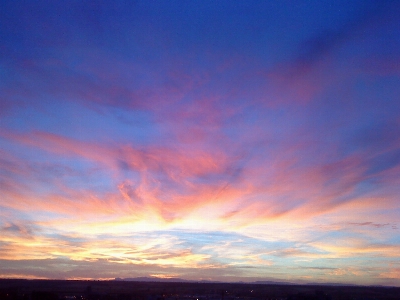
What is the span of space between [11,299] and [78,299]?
1545 centimetres

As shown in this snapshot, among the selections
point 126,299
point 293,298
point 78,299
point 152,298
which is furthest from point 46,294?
point 293,298

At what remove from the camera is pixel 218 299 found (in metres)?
97.9

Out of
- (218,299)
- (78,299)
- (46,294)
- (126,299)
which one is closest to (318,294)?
(218,299)

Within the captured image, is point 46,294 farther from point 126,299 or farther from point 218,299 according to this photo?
point 218,299

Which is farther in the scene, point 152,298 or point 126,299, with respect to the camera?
point 126,299

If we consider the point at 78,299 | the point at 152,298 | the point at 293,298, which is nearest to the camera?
the point at 152,298

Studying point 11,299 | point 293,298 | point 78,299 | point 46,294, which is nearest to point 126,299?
point 78,299

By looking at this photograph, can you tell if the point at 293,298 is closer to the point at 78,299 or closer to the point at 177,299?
the point at 177,299

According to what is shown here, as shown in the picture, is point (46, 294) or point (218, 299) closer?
point (46, 294)

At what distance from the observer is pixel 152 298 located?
80312mm

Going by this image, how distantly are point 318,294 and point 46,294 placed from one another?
61.8 m

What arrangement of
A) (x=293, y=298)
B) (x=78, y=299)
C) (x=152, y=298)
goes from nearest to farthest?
1. (x=152, y=298)
2. (x=293, y=298)
3. (x=78, y=299)

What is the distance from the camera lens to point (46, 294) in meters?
91.4

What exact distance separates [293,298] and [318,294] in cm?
779
